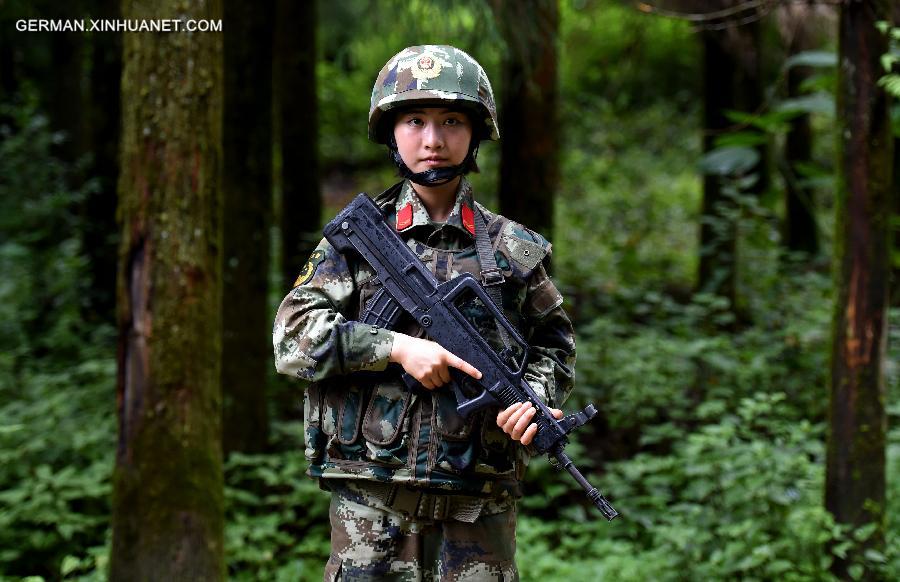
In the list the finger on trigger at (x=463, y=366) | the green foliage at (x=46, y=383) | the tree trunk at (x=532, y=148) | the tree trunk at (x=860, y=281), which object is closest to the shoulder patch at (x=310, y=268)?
the finger on trigger at (x=463, y=366)

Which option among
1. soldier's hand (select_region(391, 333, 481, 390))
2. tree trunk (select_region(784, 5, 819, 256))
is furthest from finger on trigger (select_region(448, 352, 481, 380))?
tree trunk (select_region(784, 5, 819, 256))

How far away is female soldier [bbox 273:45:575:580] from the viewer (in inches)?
92.0

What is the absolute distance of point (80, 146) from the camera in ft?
41.2

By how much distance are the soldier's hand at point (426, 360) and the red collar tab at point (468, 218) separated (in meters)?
0.38

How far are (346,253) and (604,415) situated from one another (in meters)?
4.51

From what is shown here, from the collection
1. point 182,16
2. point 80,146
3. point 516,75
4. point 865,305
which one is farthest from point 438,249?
point 80,146

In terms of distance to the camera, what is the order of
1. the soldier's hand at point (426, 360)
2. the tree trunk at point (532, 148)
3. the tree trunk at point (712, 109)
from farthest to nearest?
the tree trunk at point (712, 109), the tree trunk at point (532, 148), the soldier's hand at point (426, 360)

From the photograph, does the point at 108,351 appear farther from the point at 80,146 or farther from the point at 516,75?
the point at 80,146

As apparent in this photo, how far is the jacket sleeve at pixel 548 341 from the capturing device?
8.29ft

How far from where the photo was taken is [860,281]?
12.6 feet

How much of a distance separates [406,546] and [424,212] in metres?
0.95

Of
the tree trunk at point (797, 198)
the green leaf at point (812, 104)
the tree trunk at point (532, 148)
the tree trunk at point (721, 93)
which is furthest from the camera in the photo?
the tree trunk at point (797, 198)

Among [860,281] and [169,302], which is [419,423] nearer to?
[169,302]

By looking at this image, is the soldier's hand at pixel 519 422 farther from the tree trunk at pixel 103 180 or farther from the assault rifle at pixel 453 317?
the tree trunk at pixel 103 180
